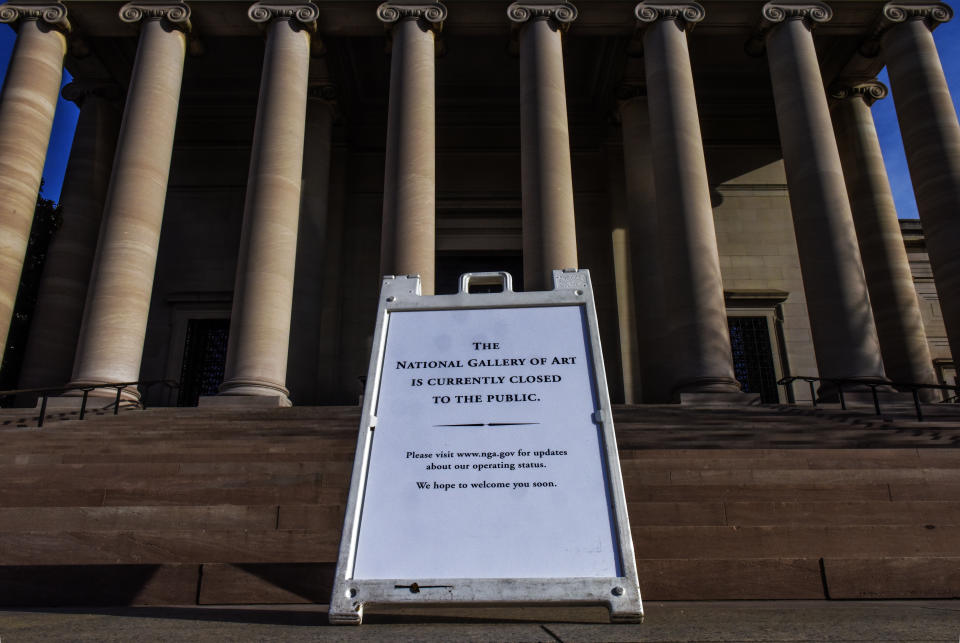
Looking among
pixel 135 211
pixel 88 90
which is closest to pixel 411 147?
pixel 135 211

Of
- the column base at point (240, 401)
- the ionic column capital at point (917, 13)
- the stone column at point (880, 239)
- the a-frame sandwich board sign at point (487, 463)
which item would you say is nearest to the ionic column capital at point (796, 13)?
the ionic column capital at point (917, 13)

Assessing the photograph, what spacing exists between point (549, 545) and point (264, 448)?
8.55 metres

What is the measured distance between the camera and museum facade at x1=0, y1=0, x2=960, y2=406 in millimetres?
19750

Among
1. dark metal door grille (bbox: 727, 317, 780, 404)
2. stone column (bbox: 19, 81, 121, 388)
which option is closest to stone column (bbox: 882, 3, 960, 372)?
dark metal door grille (bbox: 727, 317, 780, 404)

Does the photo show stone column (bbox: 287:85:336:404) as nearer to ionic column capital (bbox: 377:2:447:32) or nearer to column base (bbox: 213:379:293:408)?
ionic column capital (bbox: 377:2:447:32)

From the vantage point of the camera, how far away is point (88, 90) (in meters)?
26.5

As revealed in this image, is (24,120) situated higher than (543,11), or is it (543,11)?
(543,11)

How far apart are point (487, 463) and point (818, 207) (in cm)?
1870

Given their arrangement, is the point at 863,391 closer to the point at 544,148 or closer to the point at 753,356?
the point at 753,356

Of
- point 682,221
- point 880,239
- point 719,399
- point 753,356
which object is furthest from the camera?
point 753,356

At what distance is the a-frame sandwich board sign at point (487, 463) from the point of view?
4.15 metres

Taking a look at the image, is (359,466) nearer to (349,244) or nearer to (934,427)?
(934,427)

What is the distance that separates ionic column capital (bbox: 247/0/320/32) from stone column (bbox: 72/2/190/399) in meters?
2.22

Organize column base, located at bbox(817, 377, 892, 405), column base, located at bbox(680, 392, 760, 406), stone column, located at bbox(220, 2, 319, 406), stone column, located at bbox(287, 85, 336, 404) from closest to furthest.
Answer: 1. column base, located at bbox(680, 392, 760, 406)
2. column base, located at bbox(817, 377, 892, 405)
3. stone column, located at bbox(220, 2, 319, 406)
4. stone column, located at bbox(287, 85, 336, 404)
